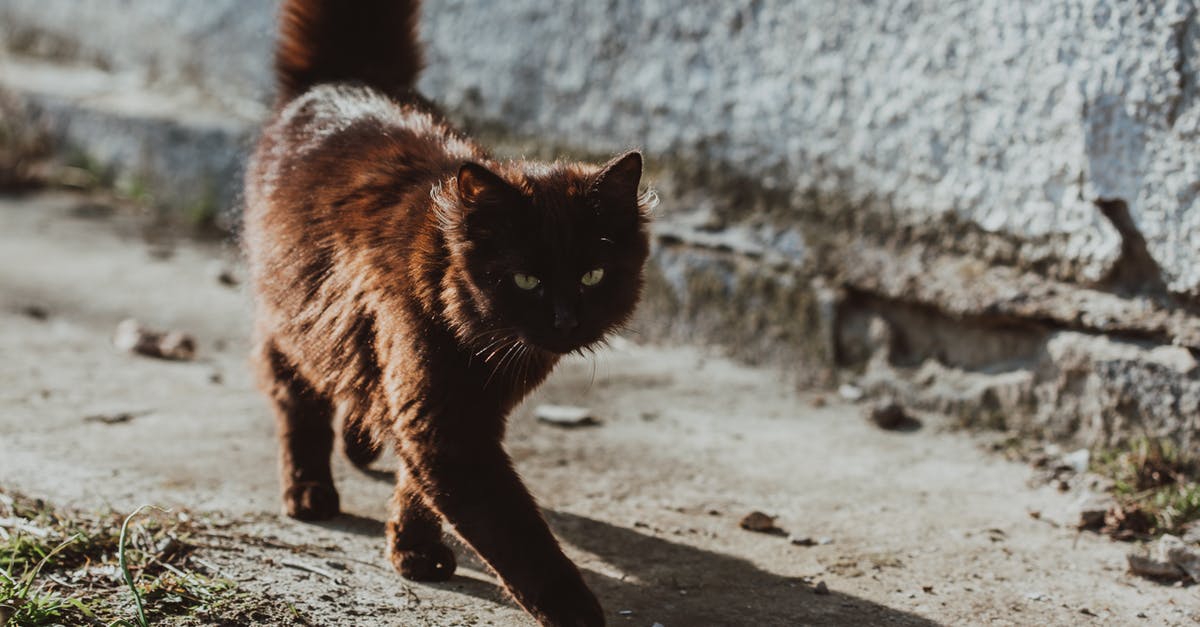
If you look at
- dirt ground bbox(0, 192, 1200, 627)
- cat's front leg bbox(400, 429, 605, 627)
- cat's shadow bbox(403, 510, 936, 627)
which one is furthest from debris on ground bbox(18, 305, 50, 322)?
cat's front leg bbox(400, 429, 605, 627)

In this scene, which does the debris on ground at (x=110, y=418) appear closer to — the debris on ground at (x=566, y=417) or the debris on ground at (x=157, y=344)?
the debris on ground at (x=157, y=344)

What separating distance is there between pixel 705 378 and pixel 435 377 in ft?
5.98

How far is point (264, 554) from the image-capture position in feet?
9.05

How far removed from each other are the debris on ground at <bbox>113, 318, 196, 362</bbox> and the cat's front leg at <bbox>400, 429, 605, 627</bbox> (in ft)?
6.44

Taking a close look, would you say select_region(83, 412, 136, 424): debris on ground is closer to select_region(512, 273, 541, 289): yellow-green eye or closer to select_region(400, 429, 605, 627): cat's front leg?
select_region(400, 429, 605, 627): cat's front leg

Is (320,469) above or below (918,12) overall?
below

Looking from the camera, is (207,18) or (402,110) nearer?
(402,110)

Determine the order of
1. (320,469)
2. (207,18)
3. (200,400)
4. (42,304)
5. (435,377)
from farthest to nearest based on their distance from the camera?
(207,18), (42,304), (200,400), (320,469), (435,377)

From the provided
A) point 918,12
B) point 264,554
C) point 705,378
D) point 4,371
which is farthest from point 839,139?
point 4,371

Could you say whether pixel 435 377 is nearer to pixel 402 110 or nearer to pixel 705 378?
pixel 402 110

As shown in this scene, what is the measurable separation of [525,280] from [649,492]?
3.42 ft

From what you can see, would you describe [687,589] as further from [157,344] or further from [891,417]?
[157,344]

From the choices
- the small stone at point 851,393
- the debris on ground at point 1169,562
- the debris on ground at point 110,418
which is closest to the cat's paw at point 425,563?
the debris on ground at point 110,418

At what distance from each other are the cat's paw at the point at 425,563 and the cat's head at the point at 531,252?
546 mm
